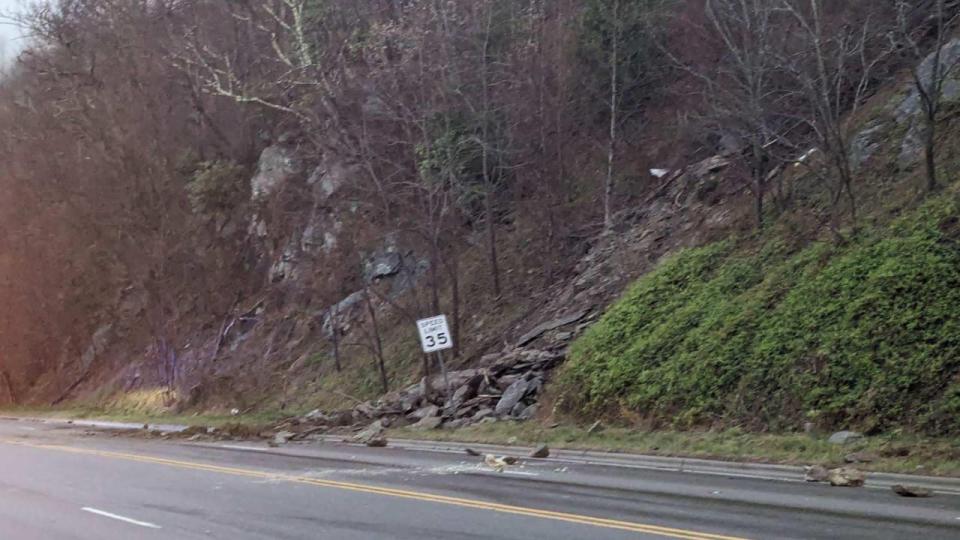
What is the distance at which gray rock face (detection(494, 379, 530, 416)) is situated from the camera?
22.7 metres

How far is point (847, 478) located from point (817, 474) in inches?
22.0

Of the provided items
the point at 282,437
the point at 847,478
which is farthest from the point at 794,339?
the point at 282,437

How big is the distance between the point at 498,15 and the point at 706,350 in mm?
16056

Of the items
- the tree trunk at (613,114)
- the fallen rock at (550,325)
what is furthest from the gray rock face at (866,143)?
the tree trunk at (613,114)

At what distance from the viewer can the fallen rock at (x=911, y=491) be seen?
11.7m

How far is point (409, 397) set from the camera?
26.0 m

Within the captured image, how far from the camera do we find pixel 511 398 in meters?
22.8

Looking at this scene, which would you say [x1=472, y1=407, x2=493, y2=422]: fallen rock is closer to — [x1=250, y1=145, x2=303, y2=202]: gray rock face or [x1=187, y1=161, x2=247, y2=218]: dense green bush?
[x1=250, y1=145, x2=303, y2=202]: gray rock face

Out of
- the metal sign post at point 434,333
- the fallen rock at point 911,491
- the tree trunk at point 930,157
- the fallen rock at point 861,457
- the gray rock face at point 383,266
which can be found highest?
the gray rock face at point 383,266

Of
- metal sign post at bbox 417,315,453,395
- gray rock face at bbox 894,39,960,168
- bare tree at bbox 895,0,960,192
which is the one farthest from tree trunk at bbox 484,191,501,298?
bare tree at bbox 895,0,960,192

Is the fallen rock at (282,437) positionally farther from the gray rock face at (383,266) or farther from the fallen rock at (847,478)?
the fallen rock at (847,478)

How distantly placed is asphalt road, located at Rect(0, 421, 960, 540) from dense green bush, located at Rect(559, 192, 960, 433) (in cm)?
325

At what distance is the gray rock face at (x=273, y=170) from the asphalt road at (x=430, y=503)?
24.1m

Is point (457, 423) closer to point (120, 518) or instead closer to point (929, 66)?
point (120, 518)
